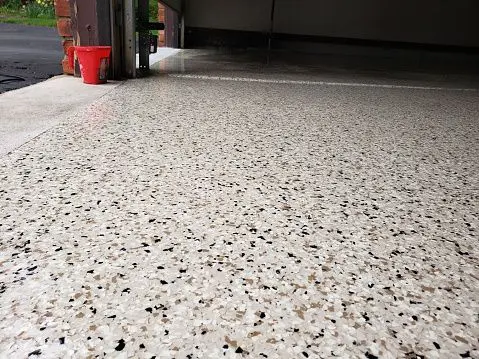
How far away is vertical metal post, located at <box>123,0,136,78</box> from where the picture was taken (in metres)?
2.65

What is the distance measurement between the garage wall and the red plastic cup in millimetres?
5395

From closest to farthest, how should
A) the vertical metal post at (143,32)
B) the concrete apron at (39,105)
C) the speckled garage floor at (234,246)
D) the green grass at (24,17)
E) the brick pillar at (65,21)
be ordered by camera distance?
the speckled garage floor at (234,246) → the concrete apron at (39,105) → the brick pillar at (65,21) → the vertical metal post at (143,32) → the green grass at (24,17)

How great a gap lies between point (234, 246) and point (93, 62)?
213cm

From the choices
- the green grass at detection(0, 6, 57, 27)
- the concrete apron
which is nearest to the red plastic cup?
the concrete apron

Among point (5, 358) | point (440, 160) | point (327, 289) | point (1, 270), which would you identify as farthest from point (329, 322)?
point (440, 160)

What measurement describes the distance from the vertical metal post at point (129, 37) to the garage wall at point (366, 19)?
5.04 metres

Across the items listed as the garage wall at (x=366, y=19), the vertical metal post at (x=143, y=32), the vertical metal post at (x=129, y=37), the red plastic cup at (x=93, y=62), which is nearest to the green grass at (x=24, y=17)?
the garage wall at (x=366, y=19)

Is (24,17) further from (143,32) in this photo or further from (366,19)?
(143,32)

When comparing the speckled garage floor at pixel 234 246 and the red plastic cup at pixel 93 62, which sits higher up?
the red plastic cup at pixel 93 62

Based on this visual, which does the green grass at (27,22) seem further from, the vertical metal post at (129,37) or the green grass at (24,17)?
the vertical metal post at (129,37)

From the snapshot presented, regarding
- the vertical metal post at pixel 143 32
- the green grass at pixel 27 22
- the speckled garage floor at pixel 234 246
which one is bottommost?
the speckled garage floor at pixel 234 246

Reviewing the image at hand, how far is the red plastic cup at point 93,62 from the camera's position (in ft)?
7.82

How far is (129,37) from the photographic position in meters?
2.72

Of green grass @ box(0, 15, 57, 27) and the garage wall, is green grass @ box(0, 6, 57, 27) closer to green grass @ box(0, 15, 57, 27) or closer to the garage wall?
green grass @ box(0, 15, 57, 27)
